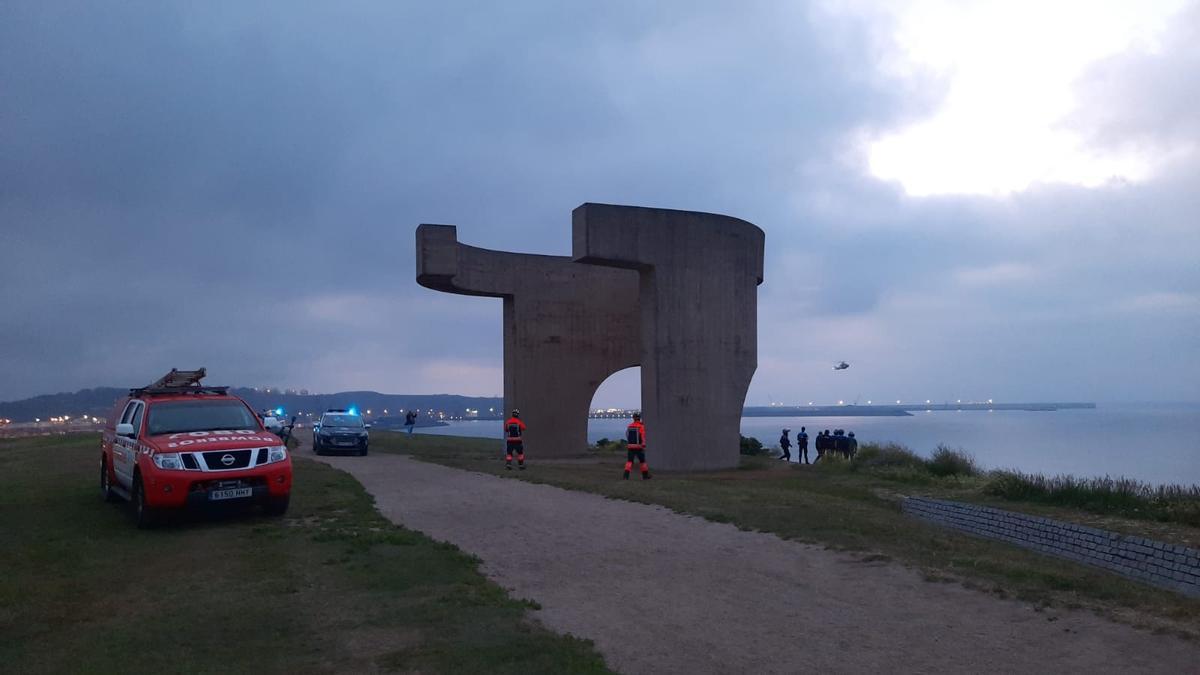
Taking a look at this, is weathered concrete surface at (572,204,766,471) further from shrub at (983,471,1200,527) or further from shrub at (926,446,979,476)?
shrub at (983,471,1200,527)

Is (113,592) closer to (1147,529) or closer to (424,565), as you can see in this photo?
(424,565)

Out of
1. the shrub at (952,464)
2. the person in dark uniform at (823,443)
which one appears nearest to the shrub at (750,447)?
the person in dark uniform at (823,443)

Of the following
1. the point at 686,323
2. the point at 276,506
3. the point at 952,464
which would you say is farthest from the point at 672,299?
the point at 276,506

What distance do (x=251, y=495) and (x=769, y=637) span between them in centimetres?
761

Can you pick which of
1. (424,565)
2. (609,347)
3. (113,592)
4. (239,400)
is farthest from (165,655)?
(609,347)

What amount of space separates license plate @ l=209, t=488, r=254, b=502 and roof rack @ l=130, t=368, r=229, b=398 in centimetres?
267

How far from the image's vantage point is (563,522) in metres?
11.5

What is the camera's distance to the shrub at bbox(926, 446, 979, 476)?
2206cm

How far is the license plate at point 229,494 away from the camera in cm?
1073

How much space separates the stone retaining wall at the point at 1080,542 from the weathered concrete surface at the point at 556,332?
15.0 metres

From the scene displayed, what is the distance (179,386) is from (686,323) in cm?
1295

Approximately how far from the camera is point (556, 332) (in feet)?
97.1

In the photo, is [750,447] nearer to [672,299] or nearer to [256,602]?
[672,299]

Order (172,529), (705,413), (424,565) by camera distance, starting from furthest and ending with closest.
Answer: (705,413) < (172,529) < (424,565)
